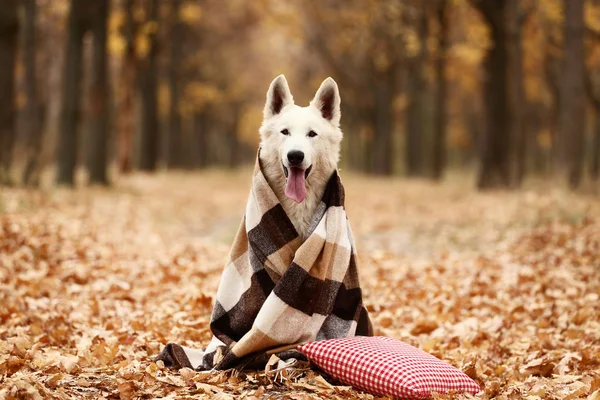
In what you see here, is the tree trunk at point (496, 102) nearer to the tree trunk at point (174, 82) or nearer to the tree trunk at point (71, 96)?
the tree trunk at point (71, 96)

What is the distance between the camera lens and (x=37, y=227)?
884 centimetres

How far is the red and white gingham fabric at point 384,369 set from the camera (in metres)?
3.76

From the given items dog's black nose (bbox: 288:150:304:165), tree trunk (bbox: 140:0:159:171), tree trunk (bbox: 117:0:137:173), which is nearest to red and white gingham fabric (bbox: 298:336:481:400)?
dog's black nose (bbox: 288:150:304:165)

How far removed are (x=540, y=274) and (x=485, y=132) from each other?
10088 millimetres

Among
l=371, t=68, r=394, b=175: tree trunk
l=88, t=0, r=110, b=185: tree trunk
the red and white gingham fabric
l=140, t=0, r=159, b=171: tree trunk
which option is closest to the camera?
the red and white gingham fabric

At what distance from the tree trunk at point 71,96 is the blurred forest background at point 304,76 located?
3 centimetres

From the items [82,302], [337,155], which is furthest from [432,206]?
[337,155]

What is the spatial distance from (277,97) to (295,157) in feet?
1.81

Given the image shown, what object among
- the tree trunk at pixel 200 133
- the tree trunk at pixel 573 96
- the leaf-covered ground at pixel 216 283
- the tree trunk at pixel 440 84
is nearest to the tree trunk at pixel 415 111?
the tree trunk at pixel 440 84

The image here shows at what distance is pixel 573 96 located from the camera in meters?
13.6

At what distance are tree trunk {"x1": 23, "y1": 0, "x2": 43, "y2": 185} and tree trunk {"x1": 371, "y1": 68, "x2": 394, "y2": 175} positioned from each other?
1480cm

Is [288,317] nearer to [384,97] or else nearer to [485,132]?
[485,132]

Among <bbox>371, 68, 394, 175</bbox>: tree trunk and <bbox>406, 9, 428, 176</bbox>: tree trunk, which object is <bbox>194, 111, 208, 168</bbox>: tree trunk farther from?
<bbox>406, 9, 428, 176</bbox>: tree trunk

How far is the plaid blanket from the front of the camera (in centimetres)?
403
